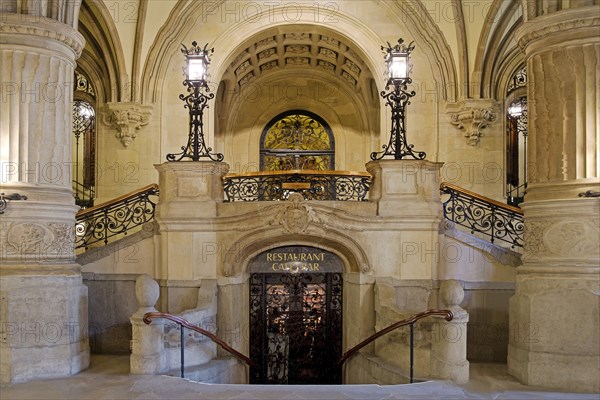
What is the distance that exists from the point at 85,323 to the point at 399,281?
5.20m

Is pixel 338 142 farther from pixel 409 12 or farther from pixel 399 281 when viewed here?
pixel 399 281

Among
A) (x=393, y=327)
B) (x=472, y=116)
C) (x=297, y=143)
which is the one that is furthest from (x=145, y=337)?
(x=297, y=143)

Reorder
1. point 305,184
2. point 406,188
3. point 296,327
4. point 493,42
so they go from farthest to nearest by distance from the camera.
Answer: point 493,42
point 296,327
point 305,184
point 406,188

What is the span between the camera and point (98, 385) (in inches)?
320

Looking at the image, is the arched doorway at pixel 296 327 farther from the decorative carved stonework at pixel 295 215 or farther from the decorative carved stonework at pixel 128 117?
the decorative carved stonework at pixel 128 117

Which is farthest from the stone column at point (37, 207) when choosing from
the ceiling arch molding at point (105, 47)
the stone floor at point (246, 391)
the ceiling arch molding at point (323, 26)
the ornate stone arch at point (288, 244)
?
the ceiling arch molding at point (323, 26)

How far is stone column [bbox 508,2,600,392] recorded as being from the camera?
816 centimetres

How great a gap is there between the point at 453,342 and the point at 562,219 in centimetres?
230

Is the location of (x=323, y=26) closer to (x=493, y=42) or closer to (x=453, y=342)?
(x=493, y=42)

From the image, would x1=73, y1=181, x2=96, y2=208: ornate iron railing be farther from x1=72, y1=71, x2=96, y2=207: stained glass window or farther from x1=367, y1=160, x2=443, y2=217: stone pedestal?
x1=367, y1=160, x2=443, y2=217: stone pedestal

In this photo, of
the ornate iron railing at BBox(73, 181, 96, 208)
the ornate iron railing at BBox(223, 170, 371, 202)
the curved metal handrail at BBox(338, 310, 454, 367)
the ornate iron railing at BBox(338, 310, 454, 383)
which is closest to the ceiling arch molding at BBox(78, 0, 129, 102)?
the ornate iron railing at BBox(73, 181, 96, 208)

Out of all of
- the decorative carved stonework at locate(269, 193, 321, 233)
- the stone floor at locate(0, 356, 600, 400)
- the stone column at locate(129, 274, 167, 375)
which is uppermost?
the decorative carved stonework at locate(269, 193, 321, 233)

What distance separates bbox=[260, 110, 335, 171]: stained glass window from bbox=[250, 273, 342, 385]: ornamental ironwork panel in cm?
1005

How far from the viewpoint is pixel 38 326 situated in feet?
27.9
